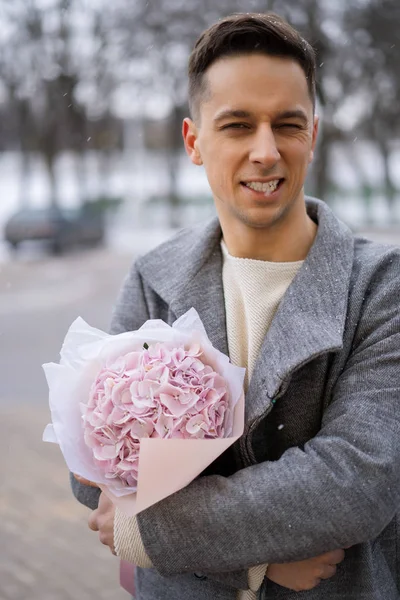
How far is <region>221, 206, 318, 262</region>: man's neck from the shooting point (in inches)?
55.2

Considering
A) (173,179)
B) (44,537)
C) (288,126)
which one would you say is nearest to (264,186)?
(288,126)

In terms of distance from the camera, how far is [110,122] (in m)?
12.6

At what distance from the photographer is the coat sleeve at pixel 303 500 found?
1.14 m

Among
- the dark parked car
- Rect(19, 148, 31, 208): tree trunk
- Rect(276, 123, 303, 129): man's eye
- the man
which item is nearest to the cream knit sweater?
the man

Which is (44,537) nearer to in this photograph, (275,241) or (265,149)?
(275,241)

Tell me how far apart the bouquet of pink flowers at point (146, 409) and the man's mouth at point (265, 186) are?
0.27 meters

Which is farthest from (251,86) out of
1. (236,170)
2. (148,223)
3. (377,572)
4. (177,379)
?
(148,223)

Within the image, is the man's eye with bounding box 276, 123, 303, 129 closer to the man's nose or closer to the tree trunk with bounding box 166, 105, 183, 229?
the man's nose

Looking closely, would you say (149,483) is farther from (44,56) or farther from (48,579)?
(44,56)

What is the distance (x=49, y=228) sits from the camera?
13.5 m

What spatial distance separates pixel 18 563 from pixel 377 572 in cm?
252

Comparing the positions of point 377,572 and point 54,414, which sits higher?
point 54,414

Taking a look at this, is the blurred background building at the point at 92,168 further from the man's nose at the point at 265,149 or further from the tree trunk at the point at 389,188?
the man's nose at the point at 265,149

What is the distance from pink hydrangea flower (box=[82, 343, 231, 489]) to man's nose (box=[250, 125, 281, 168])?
37cm
